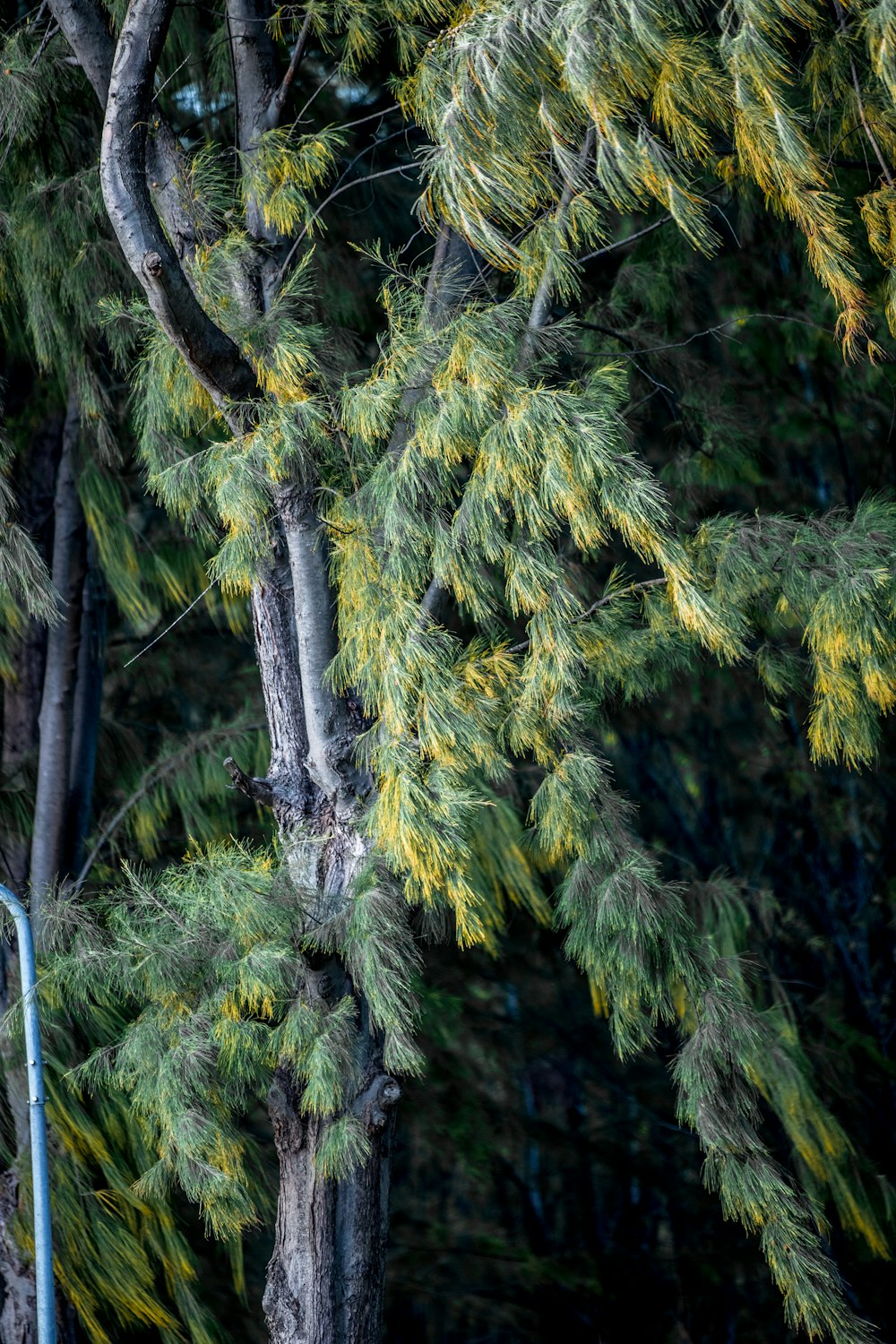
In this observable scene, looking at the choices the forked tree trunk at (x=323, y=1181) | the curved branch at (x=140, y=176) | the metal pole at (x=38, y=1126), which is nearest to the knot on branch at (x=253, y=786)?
the forked tree trunk at (x=323, y=1181)

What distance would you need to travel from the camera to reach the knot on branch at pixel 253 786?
2.42 meters

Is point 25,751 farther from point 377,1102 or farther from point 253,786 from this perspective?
point 377,1102

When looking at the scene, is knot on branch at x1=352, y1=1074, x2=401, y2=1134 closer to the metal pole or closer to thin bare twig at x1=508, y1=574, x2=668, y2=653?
the metal pole

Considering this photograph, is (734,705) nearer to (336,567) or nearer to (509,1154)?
(509,1154)

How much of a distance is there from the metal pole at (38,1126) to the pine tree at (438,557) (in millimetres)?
129

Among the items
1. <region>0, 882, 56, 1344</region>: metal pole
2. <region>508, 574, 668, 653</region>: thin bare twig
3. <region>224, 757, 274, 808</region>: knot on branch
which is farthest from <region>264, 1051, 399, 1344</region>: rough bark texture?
<region>508, 574, 668, 653</region>: thin bare twig

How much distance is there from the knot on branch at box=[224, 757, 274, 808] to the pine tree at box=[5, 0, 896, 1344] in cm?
2

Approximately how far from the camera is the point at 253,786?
2566 millimetres

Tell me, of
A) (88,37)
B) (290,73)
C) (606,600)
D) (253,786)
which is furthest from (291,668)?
(88,37)

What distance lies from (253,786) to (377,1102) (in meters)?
0.68

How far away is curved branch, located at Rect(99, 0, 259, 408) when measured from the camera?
229cm

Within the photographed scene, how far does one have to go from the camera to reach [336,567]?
2.54 metres

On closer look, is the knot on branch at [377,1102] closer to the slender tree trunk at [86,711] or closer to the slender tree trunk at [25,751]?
the slender tree trunk at [25,751]

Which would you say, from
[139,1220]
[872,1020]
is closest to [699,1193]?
[872,1020]
